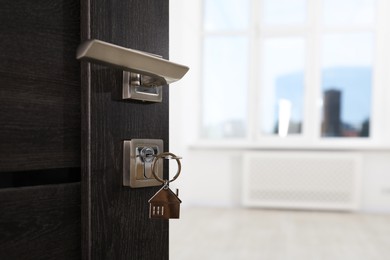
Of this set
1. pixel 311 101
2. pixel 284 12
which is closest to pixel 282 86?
pixel 311 101

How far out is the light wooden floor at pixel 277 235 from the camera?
2480mm

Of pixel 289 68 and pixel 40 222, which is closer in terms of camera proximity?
pixel 40 222

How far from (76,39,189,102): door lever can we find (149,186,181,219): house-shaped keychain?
0.12m

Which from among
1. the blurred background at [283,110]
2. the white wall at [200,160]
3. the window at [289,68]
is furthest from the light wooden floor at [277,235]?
the window at [289,68]

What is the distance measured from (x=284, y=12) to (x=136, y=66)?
412 cm

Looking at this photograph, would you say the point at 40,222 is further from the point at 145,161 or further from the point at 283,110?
the point at 283,110

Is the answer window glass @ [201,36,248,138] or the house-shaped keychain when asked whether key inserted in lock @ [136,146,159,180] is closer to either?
the house-shaped keychain

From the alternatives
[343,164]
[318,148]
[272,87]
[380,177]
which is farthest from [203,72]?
[380,177]

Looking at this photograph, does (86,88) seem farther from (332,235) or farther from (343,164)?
(343,164)

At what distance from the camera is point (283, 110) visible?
4.27 meters

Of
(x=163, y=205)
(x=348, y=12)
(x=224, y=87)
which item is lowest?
(x=163, y=205)

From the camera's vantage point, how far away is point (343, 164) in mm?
3785

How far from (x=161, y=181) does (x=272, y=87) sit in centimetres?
396

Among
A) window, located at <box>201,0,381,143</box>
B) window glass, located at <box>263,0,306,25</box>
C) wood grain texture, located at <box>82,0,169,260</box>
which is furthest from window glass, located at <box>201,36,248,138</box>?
wood grain texture, located at <box>82,0,169,260</box>
